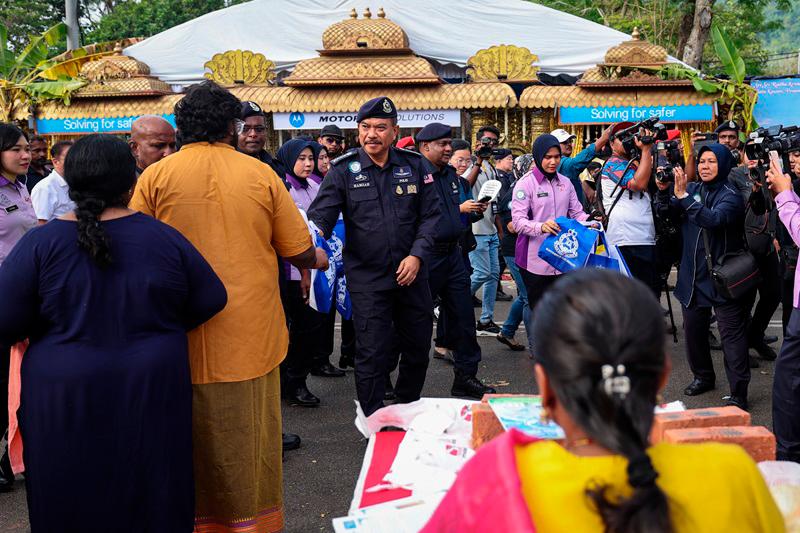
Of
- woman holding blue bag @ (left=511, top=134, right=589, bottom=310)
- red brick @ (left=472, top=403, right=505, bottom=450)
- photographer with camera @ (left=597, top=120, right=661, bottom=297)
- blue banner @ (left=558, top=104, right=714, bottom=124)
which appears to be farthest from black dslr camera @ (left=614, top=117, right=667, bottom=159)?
blue banner @ (left=558, top=104, right=714, bottom=124)

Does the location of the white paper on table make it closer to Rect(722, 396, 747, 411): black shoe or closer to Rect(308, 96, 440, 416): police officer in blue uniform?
Rect(308, 96, 440, 416): police officer in blue uniform

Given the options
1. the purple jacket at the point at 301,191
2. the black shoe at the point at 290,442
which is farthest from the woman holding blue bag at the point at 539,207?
the black shoe at the point at 290,442

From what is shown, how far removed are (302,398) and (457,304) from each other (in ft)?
4.21

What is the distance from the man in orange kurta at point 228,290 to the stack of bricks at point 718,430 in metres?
1.57

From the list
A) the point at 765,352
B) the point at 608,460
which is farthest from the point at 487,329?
the point at 608,460

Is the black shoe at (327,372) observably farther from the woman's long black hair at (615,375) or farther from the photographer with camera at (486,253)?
the woman's long black hair at (615,375)

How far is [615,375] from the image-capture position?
1390mm

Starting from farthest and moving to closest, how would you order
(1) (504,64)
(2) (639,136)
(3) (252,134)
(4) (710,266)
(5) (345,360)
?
(1) (504,64) → (5) (345,360) → (2) (639,136) → (4) (710,266) → (3) (252,134)

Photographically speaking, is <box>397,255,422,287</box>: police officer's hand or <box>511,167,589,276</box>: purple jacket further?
<box>511,167,589,276</box>: purple jacket

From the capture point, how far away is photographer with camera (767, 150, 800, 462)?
4.16 metres

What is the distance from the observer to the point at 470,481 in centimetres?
152

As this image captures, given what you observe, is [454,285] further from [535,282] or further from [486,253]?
[486,253]

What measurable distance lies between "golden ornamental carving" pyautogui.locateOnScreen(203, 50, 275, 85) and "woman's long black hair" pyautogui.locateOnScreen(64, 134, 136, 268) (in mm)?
12565

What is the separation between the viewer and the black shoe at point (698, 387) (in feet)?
19.3
